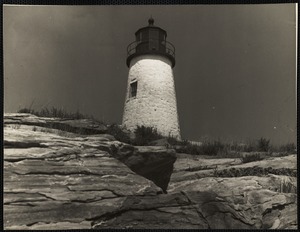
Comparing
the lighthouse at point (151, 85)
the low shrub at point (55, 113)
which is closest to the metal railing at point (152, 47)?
the lighthouse at point (151, 85)

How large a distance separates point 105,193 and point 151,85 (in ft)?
22.5

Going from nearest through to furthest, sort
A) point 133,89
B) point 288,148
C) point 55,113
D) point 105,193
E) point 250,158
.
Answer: point 105,193 < point 288,148 < point 250,158 < point 55,113 < point 133,89

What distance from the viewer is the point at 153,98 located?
1335 cm

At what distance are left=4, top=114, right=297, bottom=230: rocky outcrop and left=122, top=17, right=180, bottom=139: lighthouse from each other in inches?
176

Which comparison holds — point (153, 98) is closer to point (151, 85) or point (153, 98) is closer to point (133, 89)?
point (151, 85)

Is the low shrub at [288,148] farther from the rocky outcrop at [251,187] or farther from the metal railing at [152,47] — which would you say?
the metal railing at [152,47]

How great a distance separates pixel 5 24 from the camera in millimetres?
7930

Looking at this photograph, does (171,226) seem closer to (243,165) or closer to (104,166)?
(104,166)

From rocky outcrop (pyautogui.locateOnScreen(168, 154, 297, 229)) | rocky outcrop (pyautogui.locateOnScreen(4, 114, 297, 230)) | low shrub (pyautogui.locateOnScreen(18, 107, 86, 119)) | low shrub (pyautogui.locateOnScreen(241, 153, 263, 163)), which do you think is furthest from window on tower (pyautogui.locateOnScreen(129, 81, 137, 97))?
low shrub (pyautogui.locateOnScreen(241, 153, 263, 163))

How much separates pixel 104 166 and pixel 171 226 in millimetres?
2058

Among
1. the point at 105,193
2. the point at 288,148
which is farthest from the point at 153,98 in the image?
the point at 105,193

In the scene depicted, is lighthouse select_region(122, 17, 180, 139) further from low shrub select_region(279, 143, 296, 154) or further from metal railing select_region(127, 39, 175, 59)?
low shrub select_region(279, 143, 296, 154)

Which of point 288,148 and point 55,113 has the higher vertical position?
point 55,113

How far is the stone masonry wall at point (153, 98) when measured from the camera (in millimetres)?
13062
